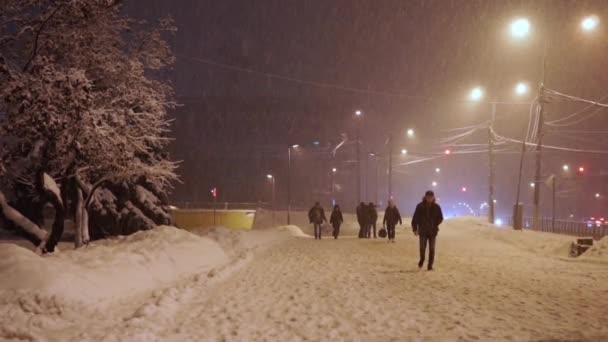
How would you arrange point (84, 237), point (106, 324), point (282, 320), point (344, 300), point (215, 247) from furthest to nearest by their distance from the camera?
point (84, 237)
point (215, 247)
point (344, 300)
point (282, 320)
point (106, 324)

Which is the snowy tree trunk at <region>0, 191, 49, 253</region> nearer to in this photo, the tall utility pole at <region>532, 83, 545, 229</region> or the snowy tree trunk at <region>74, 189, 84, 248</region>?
the snowy tree trunk at <region>74, 189, 84, 248</region>

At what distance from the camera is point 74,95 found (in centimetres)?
1012

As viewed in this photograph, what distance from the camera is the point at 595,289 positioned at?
29.3 ft

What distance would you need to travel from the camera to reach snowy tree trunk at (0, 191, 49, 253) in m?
12.8

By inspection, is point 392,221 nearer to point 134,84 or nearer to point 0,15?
point 134,84

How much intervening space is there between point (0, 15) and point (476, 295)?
469 inches

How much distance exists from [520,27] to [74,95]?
16397mm

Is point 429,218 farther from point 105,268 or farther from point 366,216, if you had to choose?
point 366,216

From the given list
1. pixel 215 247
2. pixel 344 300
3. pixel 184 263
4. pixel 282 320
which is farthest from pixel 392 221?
pixel 282 320

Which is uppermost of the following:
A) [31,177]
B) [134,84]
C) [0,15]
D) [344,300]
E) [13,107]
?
[0,15]

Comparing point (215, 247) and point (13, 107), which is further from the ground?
point (13, 107)

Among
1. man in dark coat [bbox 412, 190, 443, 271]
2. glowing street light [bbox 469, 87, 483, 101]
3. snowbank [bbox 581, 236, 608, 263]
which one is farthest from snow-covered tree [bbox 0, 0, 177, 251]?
glowing street light [bbox 469, 87, 483, 101]

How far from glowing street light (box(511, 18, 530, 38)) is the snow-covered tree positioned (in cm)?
1329

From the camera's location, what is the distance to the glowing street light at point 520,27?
18844mm
